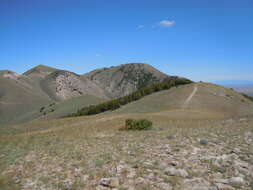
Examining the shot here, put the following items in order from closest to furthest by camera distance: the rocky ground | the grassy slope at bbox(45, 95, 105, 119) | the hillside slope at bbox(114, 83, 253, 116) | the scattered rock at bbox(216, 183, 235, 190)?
the scattered rock at bbox(216, 183, 235, 190) < the rocky ground < the hillside slope at bbox(114, 83, 253, 116) < the grassy slope at bbox(45, 95, 105, 119)

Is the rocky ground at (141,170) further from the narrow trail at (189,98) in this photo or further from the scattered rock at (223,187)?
the narrow trail at (189,98)

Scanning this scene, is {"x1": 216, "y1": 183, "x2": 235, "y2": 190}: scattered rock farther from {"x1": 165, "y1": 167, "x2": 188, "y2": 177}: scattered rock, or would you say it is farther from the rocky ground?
{"x1": 165, "y1": 167, "x2": 188, "y2": 177}: scattered rock

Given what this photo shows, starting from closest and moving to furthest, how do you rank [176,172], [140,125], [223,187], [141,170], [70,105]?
1. [223,187]
2. [176,172]
3. [141,170]
4. [140,125]
5. [70,105]

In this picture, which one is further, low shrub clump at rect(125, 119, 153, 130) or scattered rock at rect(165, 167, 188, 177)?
low shrub clump at rect(125, 119, 153, 130)

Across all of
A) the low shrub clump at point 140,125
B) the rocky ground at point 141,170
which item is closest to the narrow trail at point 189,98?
the low shrub clump at point 140,125


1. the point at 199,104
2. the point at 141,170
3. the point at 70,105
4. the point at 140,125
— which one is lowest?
the point at 70,105

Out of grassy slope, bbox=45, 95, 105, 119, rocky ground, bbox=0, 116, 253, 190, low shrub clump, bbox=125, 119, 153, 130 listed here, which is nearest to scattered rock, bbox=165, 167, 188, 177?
rocky ground, bbox=0, 116, 253, 190

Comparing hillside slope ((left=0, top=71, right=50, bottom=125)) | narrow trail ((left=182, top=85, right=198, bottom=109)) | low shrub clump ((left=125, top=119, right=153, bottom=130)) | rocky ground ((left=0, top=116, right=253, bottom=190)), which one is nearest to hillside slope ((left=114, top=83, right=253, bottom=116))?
narrow trail ((left=182, top=85, right=198, bottom=109))

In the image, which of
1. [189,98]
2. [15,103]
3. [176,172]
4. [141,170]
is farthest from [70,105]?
[176,172]

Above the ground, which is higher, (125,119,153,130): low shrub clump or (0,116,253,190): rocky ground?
(0,116,253,190): rocky ground

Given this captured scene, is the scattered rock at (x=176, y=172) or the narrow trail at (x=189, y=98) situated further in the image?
the narrow trail at (x=189, y=98)

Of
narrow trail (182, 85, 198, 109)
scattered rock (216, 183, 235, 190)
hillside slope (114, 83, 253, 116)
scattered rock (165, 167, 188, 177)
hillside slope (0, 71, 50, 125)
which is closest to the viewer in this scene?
scattered rock (216, 183, 235, 190)

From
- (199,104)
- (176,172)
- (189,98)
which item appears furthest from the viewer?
(189,98)

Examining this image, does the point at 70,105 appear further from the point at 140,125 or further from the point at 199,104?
the point at 140,125
